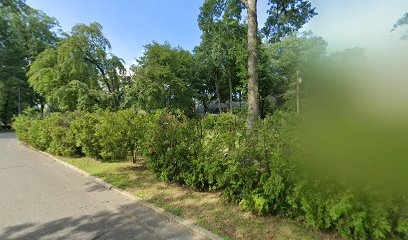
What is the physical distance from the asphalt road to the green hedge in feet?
3.74

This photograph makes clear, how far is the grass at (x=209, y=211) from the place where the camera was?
136 inches

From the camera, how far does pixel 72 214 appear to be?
4559 millimetres

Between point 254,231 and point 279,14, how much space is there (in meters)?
5.82

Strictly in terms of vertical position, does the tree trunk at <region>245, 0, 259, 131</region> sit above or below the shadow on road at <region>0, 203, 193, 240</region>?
above

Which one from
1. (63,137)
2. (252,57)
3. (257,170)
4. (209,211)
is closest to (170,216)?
(209,211)

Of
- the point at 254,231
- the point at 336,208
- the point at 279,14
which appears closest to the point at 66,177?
the point at 254,231

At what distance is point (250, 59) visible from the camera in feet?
19.4

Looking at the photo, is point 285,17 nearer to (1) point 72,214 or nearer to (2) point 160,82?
(1) point 72,214

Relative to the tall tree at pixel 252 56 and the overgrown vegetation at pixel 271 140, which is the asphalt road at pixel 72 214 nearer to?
the overgrown vegetation at pixel 271 140

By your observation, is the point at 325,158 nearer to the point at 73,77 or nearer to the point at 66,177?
the point at 66,177

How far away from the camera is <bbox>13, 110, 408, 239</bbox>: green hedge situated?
274 cm

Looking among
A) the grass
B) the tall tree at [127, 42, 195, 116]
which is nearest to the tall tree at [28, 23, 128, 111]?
the tall tree at [127, 42, 195, 116]

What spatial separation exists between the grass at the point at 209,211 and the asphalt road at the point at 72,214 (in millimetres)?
345

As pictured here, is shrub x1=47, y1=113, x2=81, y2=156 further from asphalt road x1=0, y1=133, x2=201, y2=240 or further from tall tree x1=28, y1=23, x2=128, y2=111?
tall tree x1=28, y1=23, x2=128, y2=111
